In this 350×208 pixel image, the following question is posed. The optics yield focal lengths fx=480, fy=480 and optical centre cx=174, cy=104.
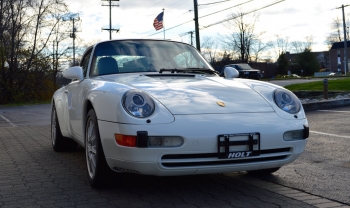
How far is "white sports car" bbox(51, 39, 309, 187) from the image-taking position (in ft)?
12.5

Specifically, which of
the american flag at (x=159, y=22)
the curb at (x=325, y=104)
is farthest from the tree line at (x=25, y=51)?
the curb at (x=325, y=104)

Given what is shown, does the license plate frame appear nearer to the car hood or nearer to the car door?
the car hood

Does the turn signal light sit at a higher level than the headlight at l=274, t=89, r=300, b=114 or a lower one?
lower

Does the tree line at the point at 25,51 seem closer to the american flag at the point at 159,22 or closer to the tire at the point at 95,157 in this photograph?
the american flag at the point at 159,22

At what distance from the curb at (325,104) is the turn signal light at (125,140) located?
9.14 m

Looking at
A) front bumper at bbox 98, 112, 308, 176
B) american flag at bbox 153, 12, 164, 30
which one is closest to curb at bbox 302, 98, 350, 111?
front bumper at bbox 98, 112, 308, 176

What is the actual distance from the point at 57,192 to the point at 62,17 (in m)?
33.3

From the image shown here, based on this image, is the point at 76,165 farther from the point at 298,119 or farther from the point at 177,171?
the point at 298,119

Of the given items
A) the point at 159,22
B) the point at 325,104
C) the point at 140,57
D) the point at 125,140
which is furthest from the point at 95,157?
the point at 159,22

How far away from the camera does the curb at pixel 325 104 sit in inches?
486

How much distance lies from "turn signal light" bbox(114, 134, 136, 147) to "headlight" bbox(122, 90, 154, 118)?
7.6 inches

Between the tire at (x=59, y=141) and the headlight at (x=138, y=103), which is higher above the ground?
the headlight at (x=138, y=103)

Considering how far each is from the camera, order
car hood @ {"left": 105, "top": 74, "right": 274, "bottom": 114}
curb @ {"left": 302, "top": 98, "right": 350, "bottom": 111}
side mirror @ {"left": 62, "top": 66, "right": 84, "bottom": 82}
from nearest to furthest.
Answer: car hood @ {"left": 105, "top": 74, "right": 274, "bottom": 114} < side mirror @ {"left": 62, "top": 66, "right": 84, "bottom": 82} < curb @ {"left": 302, "top": 98, "right": 350, "bottom": 111}

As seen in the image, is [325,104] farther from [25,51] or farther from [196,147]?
[25,51]
